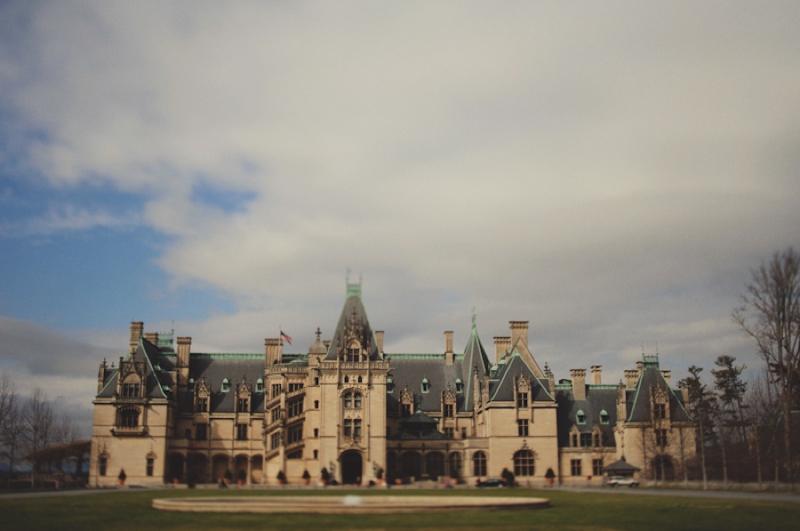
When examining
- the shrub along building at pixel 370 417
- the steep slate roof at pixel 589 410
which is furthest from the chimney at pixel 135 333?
the steep slate roof at pixel 589 410

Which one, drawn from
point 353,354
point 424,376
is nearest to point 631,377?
point 424,376

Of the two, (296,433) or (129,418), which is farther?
(129,418)

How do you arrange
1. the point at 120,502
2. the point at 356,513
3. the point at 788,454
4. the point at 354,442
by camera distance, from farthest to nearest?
the point at 354,442, the point at 788,454, the point at 120,502, the point at 356,513

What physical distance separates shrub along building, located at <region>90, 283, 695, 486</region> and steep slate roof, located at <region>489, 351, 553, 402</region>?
0.11 m

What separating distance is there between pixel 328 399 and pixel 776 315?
37319mm

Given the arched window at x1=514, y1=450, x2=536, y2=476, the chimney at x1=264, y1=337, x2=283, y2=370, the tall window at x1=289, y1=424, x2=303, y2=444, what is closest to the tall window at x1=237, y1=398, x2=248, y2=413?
the chimney at x1=264, y1=337, x2=283, y2=370

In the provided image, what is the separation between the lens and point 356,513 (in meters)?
33.8

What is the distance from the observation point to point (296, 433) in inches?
2945

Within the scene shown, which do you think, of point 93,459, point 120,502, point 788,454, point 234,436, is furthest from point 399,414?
point 120,502

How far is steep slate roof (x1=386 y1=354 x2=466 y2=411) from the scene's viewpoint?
81.6m

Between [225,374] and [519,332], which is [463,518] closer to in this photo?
[519,332]

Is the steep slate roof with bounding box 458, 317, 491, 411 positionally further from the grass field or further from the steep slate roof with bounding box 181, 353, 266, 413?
the grass field

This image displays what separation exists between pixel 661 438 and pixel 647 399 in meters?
3.79

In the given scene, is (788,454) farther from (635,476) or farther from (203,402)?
(203,402)
